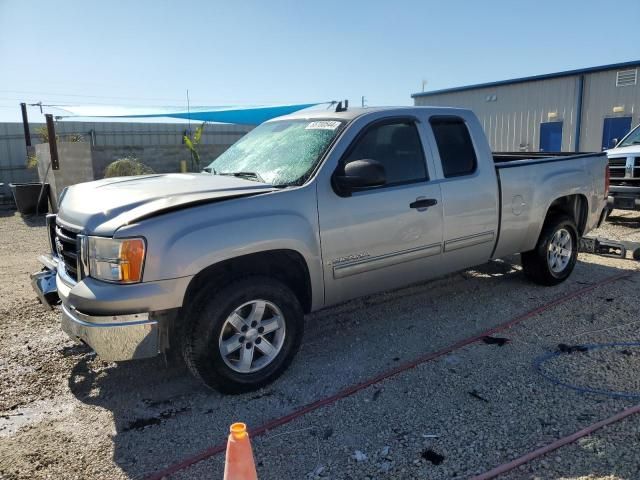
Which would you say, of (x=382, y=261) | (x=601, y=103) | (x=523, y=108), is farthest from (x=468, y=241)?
(x=523, y=108)

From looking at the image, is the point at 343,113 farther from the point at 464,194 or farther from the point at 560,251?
the point at 560,251

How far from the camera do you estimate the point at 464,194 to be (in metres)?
4.72

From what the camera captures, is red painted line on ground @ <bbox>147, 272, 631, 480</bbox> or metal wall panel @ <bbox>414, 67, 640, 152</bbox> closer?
red painted line on ground @ <bbox>147, 272, 631, 480</bbox>

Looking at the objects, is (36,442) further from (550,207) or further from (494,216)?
(550,207)

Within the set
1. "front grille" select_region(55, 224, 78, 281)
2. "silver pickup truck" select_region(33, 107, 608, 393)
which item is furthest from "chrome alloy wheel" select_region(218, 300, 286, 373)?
"front grille" select_region(55, 224, 78, 281)

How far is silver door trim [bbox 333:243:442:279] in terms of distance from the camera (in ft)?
13.2

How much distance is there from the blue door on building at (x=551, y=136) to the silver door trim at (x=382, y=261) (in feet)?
58.3

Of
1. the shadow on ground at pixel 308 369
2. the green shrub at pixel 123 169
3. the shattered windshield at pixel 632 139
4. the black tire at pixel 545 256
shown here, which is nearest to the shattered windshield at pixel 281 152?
the shadow on ground at pixel 308 369

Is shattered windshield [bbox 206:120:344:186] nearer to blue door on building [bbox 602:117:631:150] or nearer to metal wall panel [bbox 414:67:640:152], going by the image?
blue door on building [bbox 602:117:631:150]

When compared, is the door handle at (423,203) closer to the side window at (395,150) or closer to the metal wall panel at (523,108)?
the side window at (395,150)

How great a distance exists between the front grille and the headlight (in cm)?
35

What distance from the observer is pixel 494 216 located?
5.02 metres

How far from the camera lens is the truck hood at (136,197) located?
329 centimetres

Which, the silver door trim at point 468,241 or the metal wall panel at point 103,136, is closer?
the silver door trim at point 468,241
